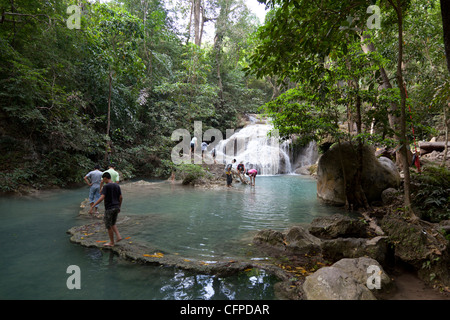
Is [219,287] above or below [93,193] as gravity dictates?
below

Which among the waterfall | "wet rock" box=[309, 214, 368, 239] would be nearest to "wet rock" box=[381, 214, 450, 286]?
"wet rock" box=[309, 214, 368, 239]

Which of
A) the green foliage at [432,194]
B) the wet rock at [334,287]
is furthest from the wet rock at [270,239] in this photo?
the green foliage at [432,194]

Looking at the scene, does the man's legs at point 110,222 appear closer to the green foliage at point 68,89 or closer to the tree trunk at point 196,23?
the green foliage at point 68,89

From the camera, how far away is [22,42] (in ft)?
34.8

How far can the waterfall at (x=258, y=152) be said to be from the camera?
21.7 meters

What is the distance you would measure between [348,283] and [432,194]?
5089 mm

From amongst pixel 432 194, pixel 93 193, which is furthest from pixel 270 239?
pixel 93 193

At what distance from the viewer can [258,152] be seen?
72.7 feet

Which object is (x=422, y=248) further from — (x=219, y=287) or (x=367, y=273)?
(x=219, y=287)

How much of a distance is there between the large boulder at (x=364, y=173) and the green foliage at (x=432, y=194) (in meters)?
A: 1.49

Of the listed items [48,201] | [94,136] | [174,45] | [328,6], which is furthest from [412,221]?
[174,45]

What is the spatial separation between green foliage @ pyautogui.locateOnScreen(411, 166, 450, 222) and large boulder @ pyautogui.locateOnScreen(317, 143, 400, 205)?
1492 mm
